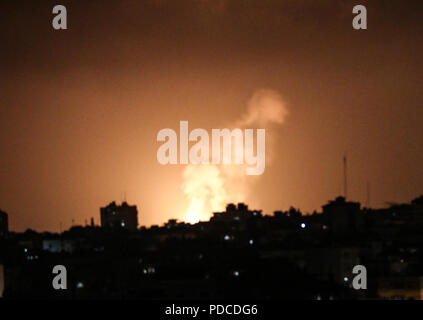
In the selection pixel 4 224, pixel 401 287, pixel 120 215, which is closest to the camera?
pixel 401 287

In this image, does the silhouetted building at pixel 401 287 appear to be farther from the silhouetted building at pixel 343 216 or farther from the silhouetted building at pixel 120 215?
the silhouetted building at pixel 120 215

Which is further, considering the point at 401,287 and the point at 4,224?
the point at 4,224

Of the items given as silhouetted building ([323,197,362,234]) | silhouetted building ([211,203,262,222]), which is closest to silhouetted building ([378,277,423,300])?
silhouetted building ([323,197,362,234])

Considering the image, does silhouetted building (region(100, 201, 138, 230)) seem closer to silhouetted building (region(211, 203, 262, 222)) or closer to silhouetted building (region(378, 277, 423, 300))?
silhouetted building (region(211, 203, 262, 222))

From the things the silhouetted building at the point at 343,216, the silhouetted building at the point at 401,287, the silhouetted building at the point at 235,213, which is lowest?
the silhouetted building at the point at 401,287

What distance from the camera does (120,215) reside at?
167 ft

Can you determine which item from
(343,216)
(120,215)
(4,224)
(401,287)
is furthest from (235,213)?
(401,287)

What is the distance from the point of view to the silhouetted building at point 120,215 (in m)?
50.5

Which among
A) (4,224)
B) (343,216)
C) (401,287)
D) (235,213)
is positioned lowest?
(401,287)

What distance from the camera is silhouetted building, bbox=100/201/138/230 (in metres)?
50.5

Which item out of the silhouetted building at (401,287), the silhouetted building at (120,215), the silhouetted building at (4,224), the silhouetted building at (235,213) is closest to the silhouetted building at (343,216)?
the silhouetted building at (235,213)

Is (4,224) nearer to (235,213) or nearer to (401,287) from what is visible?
(235,213)

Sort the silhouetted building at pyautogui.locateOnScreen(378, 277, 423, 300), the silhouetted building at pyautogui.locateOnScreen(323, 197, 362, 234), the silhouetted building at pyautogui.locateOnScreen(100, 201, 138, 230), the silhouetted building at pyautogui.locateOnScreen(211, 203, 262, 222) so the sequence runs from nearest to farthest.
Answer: the silhouetted building at pyautogui.locateOnScreen(378, 277, 423, 300), the silhouetted building at pyautogui.locateOnScreen(323, 197, 362, 234), the silhouetted building at pyautogui.locateOnScreen(211, 203, 262, 222), the silhouetted building at pyautogui.locateOnScreen(100, 201, 138, 230)

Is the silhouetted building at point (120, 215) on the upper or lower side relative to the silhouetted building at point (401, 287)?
upper
